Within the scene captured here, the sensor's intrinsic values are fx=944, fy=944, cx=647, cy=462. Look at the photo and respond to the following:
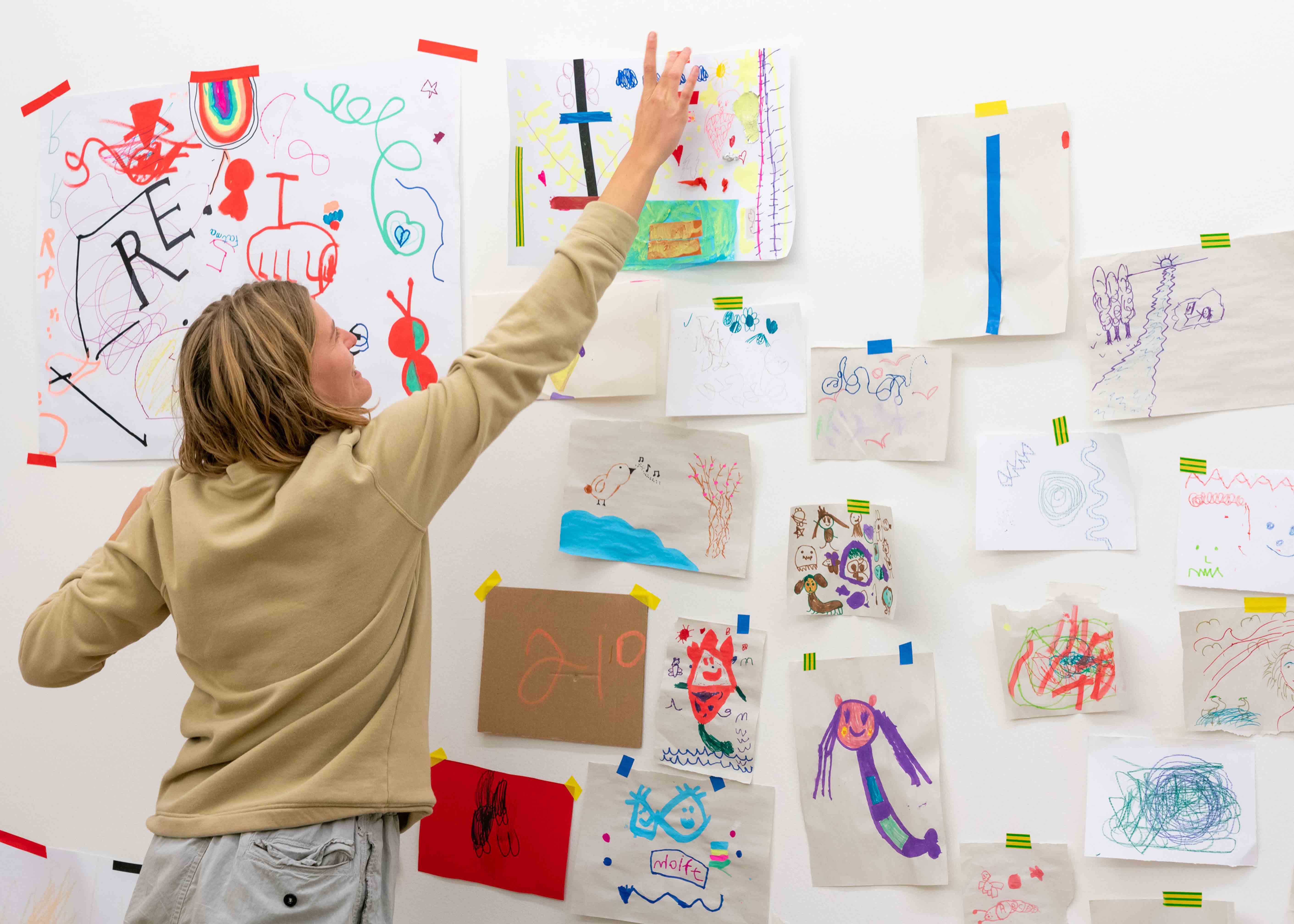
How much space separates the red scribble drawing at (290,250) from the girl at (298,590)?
1.38 feet

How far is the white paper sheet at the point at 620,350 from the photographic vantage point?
49.9 inches

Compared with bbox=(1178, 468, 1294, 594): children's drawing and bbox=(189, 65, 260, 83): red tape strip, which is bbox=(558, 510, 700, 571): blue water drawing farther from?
bbox=(189, 65, 260, 83): red tape strip

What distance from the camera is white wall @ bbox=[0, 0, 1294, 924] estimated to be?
1105 mm

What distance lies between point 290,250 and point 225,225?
118 millimetres

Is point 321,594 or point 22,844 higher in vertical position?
point 321,594

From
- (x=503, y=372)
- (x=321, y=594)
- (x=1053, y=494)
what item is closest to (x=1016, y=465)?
(x=1053, y=494)

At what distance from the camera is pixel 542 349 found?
100 centimetres

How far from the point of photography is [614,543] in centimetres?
129

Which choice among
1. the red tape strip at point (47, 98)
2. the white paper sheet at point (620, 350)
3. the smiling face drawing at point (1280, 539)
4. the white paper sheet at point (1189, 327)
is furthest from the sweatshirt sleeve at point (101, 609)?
the smiling face drawing at point (1280, 539)

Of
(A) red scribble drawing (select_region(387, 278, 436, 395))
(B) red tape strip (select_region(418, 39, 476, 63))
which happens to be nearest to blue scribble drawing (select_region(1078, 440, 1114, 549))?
(A) red scribble drawing (select_region(387, 278, 436, 395))

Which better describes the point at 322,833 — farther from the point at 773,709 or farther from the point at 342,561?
the point at 773,709

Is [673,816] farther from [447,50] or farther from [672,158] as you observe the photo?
[447,50]

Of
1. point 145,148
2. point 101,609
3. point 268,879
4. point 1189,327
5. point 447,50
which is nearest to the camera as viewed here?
point 268,879

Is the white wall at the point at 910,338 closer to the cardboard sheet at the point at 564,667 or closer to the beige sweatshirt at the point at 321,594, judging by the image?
the cardboard sheet at the point at 564,667
